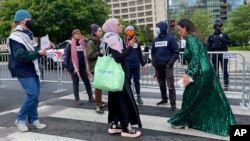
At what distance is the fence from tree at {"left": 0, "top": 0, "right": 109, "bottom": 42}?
838 inches

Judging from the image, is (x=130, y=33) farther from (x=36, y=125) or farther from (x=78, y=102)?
(x=36, y=125)

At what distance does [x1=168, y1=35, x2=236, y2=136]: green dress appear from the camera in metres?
5.38

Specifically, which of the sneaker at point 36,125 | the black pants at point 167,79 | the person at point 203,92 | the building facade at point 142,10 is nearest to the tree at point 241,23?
the black pants at point 167,79

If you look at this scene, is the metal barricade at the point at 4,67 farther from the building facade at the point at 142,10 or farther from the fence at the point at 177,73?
the building facade at the point at 142,10

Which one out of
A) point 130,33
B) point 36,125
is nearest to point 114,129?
point 36,125

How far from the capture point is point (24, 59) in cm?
549

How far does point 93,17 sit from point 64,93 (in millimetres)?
27129

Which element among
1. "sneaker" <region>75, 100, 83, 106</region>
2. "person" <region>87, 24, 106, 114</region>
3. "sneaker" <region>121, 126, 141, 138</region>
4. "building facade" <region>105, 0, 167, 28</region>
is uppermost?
"building facade" <region>105, 0, 167, 28</region>

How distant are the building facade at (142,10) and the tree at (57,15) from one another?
11026cm

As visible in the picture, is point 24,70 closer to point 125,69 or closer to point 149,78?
point 125,69

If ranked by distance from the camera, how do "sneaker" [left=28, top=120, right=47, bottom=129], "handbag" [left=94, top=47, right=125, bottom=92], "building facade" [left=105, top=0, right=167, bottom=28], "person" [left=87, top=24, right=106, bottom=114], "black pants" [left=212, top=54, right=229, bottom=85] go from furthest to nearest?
"building facade" [left=105, top=0, right=167, bottom=28], "black pants" [left=212, top=54, right=229, bottom=85], "person" [left=87, top=24, right=106, bottom=114], "sneaker" [left=28, top=120, right=47, bottom=129], "handbag" [left=94, top=47, right=125, bottom=92]

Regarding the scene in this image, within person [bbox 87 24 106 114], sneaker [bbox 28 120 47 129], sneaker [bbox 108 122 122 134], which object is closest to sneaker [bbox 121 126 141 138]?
sneaker [bbox 108 122 122 134]

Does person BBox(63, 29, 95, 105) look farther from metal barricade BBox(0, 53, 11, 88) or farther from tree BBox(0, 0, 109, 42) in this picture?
tree BBox(0, 0, 109, 42)

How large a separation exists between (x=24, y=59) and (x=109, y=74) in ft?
4.57
